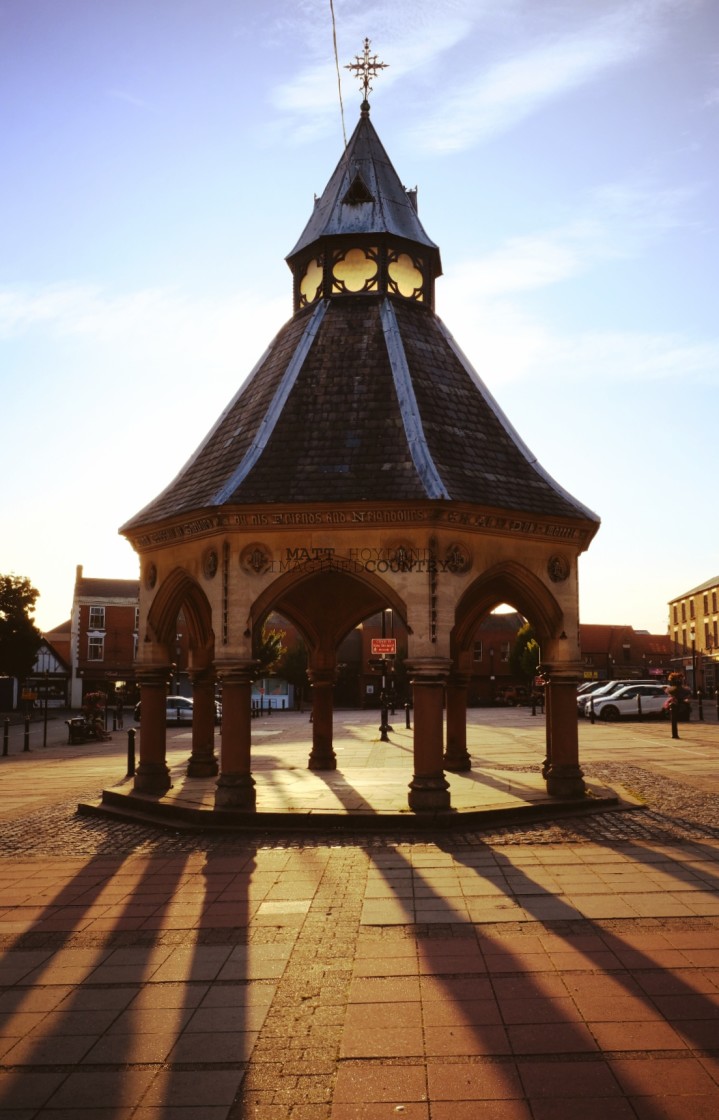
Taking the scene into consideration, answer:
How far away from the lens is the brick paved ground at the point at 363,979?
4.50m

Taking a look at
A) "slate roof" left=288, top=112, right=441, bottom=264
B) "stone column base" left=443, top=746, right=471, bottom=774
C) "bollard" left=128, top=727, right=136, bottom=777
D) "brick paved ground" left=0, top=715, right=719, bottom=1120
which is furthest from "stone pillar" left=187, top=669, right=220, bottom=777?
"slate roof" left=288, top=112, right=441, bottom=264

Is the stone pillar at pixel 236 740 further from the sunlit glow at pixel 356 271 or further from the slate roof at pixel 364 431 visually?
the sunlit glow at pixel 356 271

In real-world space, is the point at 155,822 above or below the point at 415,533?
below

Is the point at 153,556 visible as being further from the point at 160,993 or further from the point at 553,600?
the point at 160,993

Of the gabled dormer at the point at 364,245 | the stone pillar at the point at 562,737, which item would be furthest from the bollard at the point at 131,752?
the gabled dormer at the point at 364,245

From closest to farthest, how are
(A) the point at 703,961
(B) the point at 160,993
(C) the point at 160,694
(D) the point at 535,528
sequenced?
(B) the point at 160,993, (A) the point at 703,961, (D) the point at 535,528, (C) the point at 160,694

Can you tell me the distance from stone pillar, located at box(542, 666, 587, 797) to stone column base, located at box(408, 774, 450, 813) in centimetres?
216

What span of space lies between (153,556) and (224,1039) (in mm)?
10850

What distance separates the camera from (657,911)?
25.1 feet

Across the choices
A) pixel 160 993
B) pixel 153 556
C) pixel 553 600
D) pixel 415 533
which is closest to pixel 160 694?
pixel 153 556

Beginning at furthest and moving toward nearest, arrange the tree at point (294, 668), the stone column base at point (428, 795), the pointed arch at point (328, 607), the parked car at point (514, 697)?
the tree at point (294, 668), the parked car at point (514, 697), the pointed arch at point (328, 607), the stone column base at point (428, 795)

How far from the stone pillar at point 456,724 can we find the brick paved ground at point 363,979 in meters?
6.08

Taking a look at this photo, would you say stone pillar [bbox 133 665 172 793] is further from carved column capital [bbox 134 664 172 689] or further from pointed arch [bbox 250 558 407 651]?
pointed arch [bbox 250 558 407 651]

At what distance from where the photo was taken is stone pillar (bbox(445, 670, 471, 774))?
1731 cm
